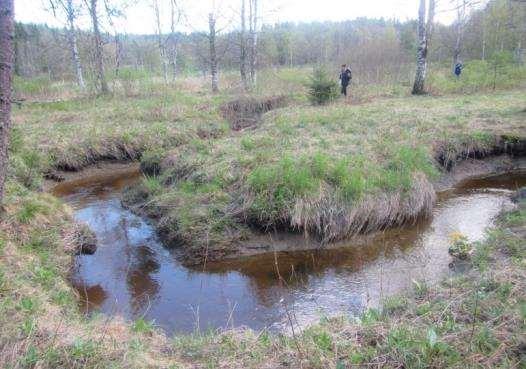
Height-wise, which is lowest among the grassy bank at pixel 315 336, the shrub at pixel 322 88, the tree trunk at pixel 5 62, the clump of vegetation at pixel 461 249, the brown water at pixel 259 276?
the brown water at pixel 259 276

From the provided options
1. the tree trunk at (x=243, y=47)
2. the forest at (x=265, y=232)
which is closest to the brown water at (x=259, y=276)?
the forest at (x=265, y=232)

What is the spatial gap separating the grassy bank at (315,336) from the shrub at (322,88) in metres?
12.5

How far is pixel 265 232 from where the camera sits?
8.63m

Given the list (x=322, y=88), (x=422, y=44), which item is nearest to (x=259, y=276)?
(x=322, y=88)

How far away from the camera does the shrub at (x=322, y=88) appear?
17509mm

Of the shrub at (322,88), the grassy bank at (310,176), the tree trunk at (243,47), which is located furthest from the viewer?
the tree trunk at (243,47)

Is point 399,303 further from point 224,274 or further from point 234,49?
point 234,49

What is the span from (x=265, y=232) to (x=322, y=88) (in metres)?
10.4

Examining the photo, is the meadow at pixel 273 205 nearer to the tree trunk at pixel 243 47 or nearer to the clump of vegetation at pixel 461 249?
the clump of vegetation at pixel 461 249

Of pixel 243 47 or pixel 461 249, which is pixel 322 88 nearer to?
pixel 243 47

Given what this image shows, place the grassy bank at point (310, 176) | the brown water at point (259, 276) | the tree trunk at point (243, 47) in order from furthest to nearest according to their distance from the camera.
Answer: the tree trunk at point (243, 47) < the grassy bank at point (310, 176) < the brown water at point (259, 276)

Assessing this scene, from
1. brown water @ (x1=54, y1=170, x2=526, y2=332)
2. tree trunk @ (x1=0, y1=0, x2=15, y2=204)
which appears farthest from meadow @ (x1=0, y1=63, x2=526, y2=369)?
tree trunk @ (x1=0, y1=0, x2=15, y2=204)

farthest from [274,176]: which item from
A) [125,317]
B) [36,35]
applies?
[36,35]

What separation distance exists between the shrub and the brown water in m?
8.80
